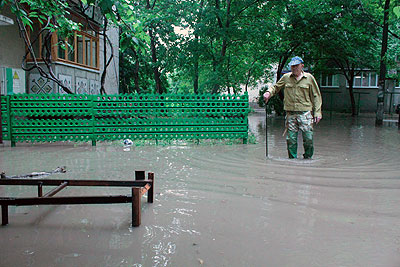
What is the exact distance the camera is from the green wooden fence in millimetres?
9648

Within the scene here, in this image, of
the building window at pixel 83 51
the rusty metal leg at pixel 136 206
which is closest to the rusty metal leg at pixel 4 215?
the rusty metal leg at pixel 136 206

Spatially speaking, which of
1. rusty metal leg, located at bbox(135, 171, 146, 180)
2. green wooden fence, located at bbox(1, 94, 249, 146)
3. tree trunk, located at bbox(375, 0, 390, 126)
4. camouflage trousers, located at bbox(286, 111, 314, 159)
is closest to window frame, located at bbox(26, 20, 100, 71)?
green wooden fence, located at bbox(1, 94, 249, 146)

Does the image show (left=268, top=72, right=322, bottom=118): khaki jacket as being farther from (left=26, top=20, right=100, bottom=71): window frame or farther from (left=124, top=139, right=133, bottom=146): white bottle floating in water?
(left=26, top=20, right=100, bottom=71): window frame

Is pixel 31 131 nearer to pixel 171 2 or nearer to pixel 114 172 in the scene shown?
pixel 114 172

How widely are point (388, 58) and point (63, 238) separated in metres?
16.9

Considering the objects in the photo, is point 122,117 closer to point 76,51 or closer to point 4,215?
point 4,215

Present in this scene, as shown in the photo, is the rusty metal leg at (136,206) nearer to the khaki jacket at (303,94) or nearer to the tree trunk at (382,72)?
the khaki jacket at (303,94)

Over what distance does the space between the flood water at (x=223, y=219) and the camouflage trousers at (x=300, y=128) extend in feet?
1.49

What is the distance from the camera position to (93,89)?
16.7m

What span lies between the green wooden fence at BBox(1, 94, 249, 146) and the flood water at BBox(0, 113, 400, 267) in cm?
259

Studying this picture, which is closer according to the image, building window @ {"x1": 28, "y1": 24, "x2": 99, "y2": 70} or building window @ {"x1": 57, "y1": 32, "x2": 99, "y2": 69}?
building window @ {"x1": 28, "y1": 24, "x2": 99, "y2": 70}

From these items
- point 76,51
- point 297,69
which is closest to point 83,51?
point 76,51

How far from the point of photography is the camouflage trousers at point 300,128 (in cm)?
746

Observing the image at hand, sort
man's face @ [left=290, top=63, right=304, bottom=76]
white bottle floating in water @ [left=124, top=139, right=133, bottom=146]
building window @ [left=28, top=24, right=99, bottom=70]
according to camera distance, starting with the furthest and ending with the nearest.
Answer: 1. building window @ [left=28, top=24, right=99, bottom=70]
2. white bottle floating in water @ [left=124, top=139, right=133, bottom=146]
3. man's face @ [left=290, top=63, right=304, bottom=76]
